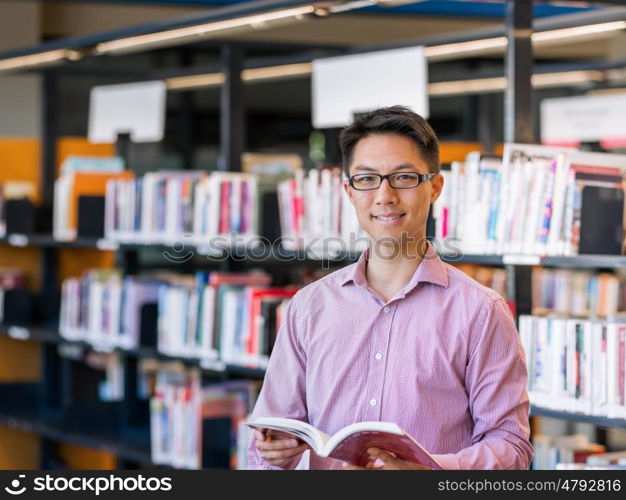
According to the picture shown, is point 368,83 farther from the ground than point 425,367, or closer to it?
farther from the ground

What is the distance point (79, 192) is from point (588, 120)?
296 cm

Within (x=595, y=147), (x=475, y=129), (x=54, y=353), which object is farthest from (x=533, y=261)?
(x=475, y=129)

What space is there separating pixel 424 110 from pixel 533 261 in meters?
1.13

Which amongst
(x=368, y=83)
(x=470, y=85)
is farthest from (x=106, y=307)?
(x=470, y=85)

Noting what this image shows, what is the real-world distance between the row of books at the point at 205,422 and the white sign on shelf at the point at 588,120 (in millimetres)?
2611

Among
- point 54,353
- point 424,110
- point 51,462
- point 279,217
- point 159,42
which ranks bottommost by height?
point 51,462

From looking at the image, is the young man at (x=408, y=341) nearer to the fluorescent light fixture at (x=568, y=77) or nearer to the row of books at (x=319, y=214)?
the row of books at (x=319, y=214)

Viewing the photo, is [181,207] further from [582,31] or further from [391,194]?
[391,194]

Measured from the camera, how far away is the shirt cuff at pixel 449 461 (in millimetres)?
1972

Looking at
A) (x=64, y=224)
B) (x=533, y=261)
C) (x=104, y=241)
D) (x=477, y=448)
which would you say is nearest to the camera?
(x=477, y=448)

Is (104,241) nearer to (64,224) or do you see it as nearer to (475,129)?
(64,224)

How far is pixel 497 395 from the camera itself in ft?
6.76

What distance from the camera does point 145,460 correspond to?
4.88m

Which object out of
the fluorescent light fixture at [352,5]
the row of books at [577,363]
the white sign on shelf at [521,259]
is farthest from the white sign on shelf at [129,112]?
the row of books at [577,363]
